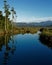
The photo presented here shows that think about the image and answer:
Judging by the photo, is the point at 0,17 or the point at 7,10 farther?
the point at 7,10

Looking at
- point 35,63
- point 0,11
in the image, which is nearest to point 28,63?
point 35,63

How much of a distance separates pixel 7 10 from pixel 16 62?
271 feet

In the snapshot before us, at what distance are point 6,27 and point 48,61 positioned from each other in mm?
75641

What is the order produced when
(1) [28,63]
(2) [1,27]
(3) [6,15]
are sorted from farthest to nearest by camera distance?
(3) [6,15]
(2) [1,27]
(1) [28,63]

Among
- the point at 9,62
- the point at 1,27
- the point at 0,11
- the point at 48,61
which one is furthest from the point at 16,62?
the point at 0,11

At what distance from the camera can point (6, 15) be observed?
362ft

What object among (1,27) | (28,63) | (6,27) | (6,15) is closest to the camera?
(28,63)

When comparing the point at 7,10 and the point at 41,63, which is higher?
the point at 7,10

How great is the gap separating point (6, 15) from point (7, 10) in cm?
321

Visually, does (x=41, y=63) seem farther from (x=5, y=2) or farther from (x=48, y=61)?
(x=5, y=2)

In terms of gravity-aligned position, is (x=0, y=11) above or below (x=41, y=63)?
above

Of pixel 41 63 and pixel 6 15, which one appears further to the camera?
pixel 6 15

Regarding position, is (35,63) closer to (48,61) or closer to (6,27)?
(48,61)

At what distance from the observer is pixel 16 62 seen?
2839cm
